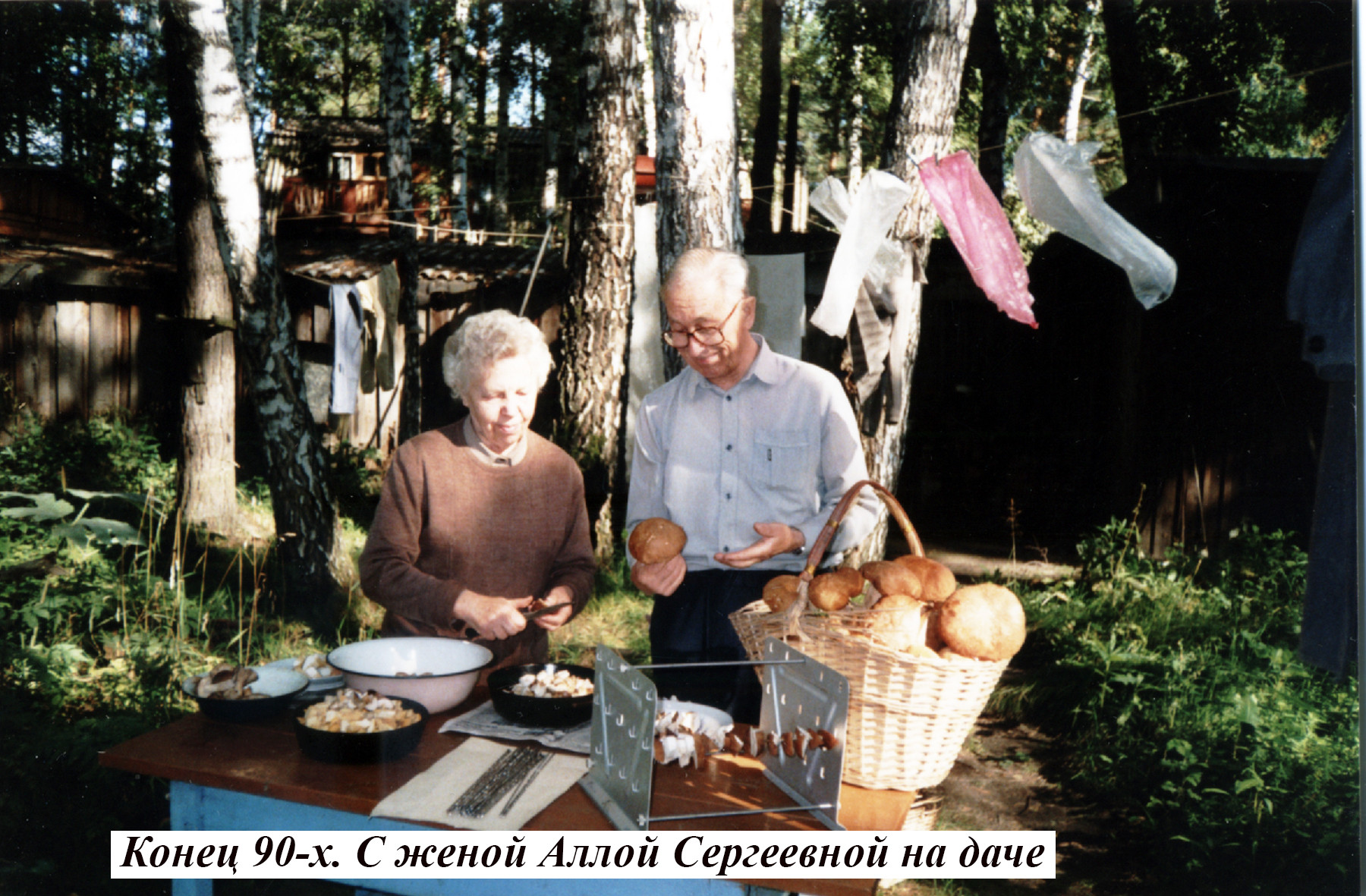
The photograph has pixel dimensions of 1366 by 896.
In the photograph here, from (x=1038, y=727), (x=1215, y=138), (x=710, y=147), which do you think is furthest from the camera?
(x=1215, y=138)

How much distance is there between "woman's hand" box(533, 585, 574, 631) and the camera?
A: 2.32 m

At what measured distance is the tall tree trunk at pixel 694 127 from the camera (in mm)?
3154

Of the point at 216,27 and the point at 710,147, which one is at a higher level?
the point at 216,27

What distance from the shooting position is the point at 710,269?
2.24 m

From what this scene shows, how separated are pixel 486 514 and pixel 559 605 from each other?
1.45 ft

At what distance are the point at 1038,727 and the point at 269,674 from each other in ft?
11.4

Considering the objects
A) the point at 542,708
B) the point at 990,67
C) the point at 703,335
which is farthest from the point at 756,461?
the point at 990,67

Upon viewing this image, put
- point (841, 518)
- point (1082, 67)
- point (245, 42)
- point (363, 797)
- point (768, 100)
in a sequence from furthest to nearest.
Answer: point (1082, 67)
point (768, 100)
point (245, 42)
point (841, 518)
point (363, 797)

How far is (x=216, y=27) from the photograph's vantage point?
12.6ft

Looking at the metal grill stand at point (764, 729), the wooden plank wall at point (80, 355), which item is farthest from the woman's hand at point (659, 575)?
the wooden plank wall at point (80, 355)

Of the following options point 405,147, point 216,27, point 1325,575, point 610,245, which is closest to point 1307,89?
point 1325,575

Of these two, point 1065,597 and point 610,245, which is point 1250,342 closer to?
point 1065,597

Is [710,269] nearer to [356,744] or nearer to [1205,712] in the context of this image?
[356,744]

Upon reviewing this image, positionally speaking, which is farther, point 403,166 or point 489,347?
point 403,166
